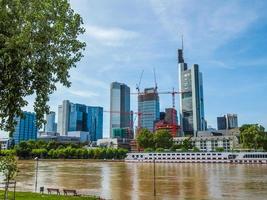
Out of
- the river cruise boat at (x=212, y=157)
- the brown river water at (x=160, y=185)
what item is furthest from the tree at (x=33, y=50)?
the river cruise boat at (x=212, y=157)

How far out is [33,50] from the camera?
20172 millimetres

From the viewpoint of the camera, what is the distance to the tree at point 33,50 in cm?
1959

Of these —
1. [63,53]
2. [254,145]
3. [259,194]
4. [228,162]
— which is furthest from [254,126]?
[63,53]

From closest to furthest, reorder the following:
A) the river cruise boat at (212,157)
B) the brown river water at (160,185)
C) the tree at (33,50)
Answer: the tree at (33,50), the brown river water at (160,185), the river cruise boat at (212,157)

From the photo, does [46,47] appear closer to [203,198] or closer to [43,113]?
[43,113]

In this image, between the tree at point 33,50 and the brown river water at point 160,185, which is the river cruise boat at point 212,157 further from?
the tree at point 33,50

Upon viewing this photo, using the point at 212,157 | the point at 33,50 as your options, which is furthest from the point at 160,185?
the point at 212,157

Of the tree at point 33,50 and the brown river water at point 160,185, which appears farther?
the brown river water at point 160,185

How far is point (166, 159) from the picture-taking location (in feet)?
651

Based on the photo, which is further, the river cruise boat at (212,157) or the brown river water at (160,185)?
the river cruise boat at (212,157)

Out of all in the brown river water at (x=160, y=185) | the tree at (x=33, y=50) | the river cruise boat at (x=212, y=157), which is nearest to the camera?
the tree at (x=33, y=50)

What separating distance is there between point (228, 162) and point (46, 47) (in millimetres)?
171114

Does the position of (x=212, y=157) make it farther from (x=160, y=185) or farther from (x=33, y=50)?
(x=33, y=50)

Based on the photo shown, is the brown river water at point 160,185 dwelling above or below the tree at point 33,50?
below
